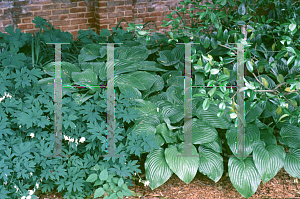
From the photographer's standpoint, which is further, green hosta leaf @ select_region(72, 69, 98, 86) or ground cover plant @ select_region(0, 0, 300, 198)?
green hosta leaf @ select_region(72, 69, 98, 86)

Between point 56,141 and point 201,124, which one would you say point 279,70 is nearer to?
point 201,124

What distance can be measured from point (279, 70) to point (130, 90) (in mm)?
1372

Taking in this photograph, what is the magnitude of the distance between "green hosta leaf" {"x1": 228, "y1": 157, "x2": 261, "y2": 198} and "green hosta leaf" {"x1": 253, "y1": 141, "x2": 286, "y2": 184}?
1.7 inches

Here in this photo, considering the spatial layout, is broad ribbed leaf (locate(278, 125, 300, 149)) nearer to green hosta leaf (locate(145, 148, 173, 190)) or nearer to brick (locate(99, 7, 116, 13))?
green hosta leaf (locate(145, 148, 173, 190))

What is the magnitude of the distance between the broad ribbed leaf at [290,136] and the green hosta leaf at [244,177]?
35cm

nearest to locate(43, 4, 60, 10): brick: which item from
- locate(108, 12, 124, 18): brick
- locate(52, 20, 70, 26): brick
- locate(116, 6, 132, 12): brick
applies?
locate(52, 20, 70, 26): brick

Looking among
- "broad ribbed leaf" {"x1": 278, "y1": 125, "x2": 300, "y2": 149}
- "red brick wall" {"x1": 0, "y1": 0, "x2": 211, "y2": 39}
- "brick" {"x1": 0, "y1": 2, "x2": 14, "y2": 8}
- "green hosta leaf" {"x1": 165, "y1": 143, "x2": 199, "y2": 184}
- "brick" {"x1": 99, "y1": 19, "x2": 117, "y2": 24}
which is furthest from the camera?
"brick" {"x1": 99, "y1": 19, "x2": 117, "y2": 24}

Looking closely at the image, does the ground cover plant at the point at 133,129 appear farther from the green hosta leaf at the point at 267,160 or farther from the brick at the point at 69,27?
the brick at the point at 69,27

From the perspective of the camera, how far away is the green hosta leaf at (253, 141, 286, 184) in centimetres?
207

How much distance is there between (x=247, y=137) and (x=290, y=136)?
367mm

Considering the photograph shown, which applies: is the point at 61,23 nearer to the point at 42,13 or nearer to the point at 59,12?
the point at 59,12

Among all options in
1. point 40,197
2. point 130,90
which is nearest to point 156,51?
point 130,90

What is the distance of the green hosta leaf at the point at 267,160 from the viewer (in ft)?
6.80

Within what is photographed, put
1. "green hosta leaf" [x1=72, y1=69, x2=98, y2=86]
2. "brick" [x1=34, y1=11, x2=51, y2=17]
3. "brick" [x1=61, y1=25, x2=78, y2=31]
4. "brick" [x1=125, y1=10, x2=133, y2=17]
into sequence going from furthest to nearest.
Answer: "brick" [x1=125, y1=10, x2=133, y2=17] → "brick" [x1=61, y1=25, x2=78, y2=31] → "brick" [x1=34, y1=11, x2=51, y2=17] → "green hosta leaf" [x1=72, y1=69, x2=98, y2=86]
